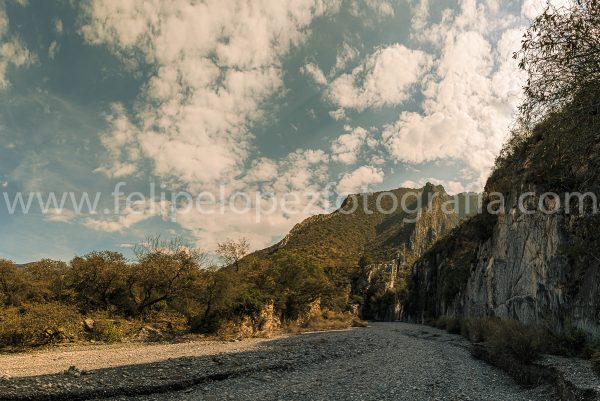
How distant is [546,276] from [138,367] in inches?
937

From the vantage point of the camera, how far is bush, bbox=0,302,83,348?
80.6 feet

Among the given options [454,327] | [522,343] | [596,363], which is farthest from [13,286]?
[454,327]

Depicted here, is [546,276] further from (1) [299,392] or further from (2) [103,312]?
(2) [103,312]

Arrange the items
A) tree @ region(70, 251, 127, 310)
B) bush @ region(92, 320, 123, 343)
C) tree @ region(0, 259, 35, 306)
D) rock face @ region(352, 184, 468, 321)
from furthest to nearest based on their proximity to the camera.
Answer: rock face @ region(352, 184, 468, 321)
tree @ region(70, 251, 127, 310)
tree @ region(0, 259, 35, 306)
bush @ region(92, 320, 123, 343)

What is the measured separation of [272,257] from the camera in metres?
65.4

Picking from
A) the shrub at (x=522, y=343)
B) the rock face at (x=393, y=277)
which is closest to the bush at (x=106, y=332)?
the shrub at (x=522, y=343)

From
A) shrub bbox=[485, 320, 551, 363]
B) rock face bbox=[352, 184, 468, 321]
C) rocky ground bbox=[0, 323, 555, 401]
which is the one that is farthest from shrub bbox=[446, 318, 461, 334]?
rock face bbox=[352, 184, 468, 321]

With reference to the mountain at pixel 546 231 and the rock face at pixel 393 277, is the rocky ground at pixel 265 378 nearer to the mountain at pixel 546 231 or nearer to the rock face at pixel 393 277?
the mountain at pixel 546 231

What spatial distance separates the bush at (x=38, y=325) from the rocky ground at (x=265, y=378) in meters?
2.87

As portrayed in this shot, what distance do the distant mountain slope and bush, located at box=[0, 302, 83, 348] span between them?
64417mm

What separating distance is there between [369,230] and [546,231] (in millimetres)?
108966

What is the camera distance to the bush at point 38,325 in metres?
24.6

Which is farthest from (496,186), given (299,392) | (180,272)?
(180,272)

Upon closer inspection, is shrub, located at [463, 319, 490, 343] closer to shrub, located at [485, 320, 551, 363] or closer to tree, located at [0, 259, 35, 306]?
shrub, located at [485, 320, 551, 363]
